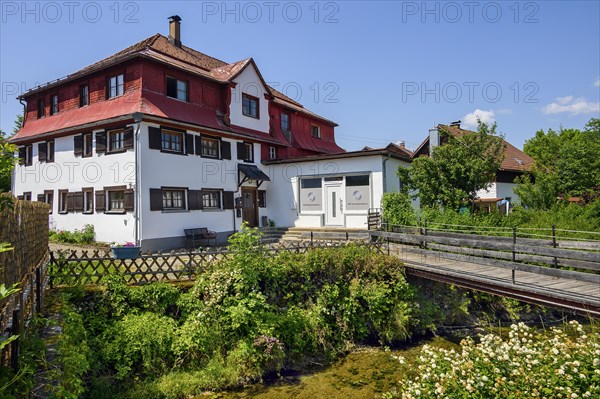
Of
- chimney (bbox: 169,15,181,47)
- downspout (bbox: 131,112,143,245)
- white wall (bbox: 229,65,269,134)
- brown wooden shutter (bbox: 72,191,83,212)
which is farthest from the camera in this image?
chimney (bbox: 169,15,181,47)

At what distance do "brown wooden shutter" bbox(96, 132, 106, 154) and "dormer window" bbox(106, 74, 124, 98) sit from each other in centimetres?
223

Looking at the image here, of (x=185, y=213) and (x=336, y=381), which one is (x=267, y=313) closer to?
(x=336, y=381)

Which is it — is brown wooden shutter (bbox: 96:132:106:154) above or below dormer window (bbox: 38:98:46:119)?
below

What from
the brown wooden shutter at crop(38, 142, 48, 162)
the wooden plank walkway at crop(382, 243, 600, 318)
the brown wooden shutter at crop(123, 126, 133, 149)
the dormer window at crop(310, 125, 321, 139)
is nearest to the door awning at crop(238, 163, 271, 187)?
the brown wooden shutter at crop(123, 126, 133, 149)

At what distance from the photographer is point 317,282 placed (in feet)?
38.9

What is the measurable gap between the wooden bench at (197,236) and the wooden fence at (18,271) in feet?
29.5

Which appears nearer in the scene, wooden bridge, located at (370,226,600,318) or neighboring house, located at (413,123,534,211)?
wooden bridge, located at (370,226,600,318)

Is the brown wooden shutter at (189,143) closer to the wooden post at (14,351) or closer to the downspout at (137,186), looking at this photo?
the downspout at (137,186)

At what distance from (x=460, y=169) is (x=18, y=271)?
55.5 ft

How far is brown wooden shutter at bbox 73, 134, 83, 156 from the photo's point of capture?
19.2 meters

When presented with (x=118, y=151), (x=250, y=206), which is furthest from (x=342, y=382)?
(x=250, y=206)

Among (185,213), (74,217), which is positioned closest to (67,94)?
(74,217)

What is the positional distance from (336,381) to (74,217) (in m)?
16.6

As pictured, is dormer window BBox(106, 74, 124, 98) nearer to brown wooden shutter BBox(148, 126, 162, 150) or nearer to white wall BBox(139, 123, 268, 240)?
brown wooden shutter BBox(148, 126, 162, 150)
